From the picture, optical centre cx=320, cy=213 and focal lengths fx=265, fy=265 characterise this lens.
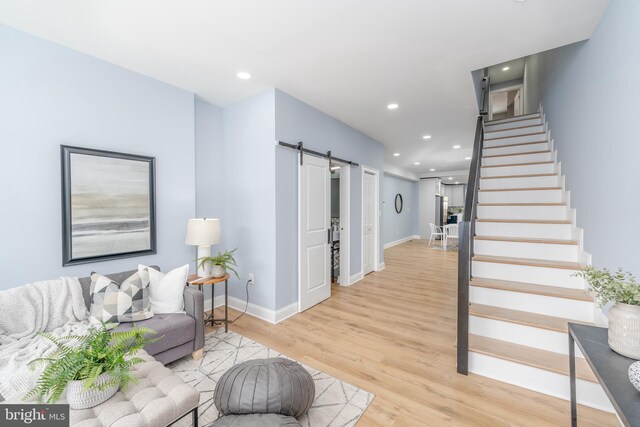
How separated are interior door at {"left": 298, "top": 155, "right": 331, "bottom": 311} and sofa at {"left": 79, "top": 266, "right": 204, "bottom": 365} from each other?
4.50 feet

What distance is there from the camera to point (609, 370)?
1.07m

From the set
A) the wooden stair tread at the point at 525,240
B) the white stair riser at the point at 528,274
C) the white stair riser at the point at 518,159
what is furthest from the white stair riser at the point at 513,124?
the white stair riser at the point at 528,274

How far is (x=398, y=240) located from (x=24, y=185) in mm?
9094

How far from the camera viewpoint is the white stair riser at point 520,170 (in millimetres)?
3488

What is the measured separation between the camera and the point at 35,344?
65.2 inches

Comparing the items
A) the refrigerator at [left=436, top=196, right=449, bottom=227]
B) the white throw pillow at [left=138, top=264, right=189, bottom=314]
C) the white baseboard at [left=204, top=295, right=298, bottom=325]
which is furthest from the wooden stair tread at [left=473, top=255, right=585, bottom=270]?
the refrigerator at [left=436, top=196, right=449, bottom=227]

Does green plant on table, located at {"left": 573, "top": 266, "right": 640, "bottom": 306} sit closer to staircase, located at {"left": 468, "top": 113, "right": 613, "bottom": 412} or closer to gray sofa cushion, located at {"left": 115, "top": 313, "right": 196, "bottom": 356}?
staircase, located at {"left": 468, "top": 113, "right": 613, "bottom": 412}

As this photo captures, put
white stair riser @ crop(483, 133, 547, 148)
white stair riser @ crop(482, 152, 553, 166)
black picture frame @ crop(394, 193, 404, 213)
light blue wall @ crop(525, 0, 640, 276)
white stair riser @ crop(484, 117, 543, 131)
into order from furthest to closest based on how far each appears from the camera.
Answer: black picture frame @ crop(394, 193, 404, 213) → white stair riser @ crop(484, 117, 543, 131) → white stair riser @ crop(483, 133, 547, 148) → white stair riser @ crop(482, 152, 553, 166) → light blue wall @ crop(525, 0, 640, 276)

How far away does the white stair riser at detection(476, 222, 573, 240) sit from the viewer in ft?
9.12

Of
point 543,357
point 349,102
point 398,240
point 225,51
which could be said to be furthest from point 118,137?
point 398,240

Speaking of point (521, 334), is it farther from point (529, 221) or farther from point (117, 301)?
point (117, 301)

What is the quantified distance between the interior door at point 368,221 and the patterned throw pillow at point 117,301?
3648 mm

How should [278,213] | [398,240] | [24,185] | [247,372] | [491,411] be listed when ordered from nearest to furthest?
1. [247,372]
2. [491,411]
3. [24,185]
4. [278,213]
5. [398,240]

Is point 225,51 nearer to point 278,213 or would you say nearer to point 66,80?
point 66,80
